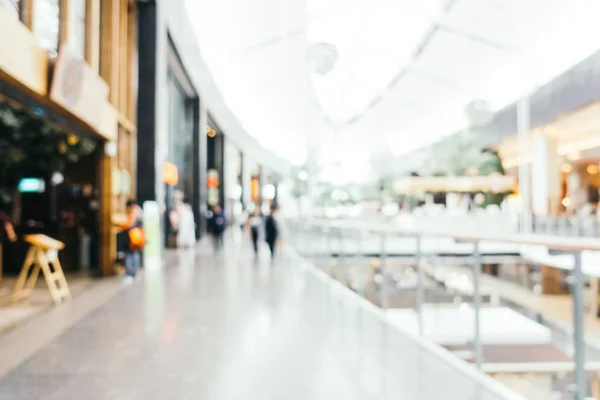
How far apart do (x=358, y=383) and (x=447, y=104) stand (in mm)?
26981

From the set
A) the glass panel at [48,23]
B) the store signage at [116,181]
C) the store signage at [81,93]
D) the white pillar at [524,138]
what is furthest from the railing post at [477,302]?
the white pillar at [524,138]

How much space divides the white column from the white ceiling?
83.3 inches

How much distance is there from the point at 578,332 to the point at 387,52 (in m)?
18.8

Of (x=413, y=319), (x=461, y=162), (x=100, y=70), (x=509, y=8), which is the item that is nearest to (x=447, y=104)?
(x=461, y=162)

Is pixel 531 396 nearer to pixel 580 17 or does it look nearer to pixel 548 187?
pixel 580 17

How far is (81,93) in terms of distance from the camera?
700cm

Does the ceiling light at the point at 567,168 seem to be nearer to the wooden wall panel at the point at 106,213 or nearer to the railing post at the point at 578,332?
the wooden wall panel at the point at 106,213

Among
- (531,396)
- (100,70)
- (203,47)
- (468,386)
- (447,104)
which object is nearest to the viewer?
(531,396)

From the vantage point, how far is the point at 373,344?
14.0 ft

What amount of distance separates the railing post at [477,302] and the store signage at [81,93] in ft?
15.7

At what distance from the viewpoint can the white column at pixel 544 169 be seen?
64.7 ft

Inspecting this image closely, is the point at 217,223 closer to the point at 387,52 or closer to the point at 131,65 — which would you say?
the point at 131,65

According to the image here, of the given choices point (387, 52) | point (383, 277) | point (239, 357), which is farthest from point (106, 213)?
point (387, 52)

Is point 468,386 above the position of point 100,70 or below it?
below
